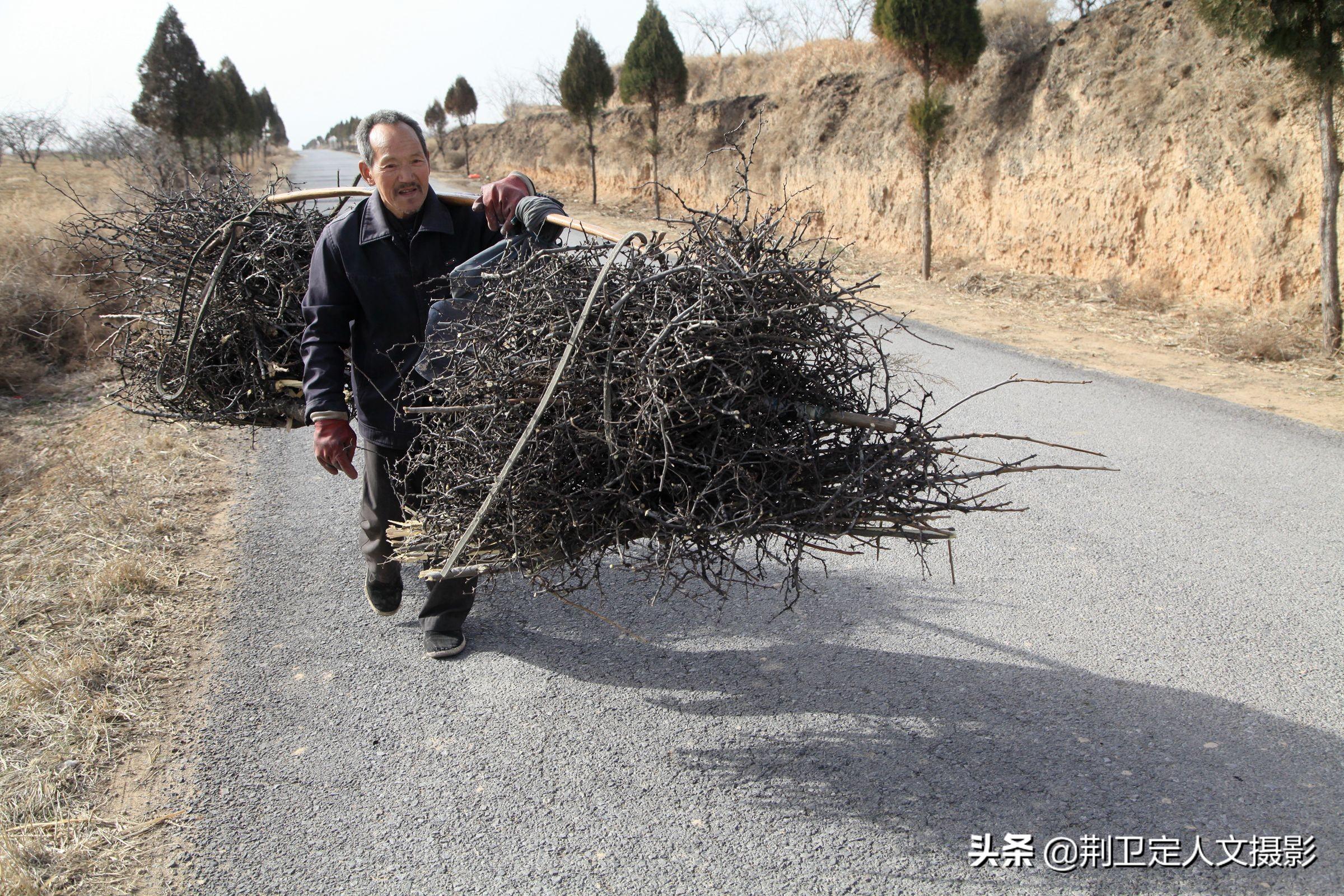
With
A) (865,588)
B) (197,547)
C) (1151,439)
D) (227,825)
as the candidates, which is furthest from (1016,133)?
(227,825)

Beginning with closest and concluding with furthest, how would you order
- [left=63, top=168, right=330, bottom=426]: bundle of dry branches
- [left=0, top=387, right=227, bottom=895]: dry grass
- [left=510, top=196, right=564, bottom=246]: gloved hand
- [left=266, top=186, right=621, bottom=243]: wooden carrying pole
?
1. [left=0, top=387, right=227, bottom=895]: dry grass
2. [left=266, top=186, right=621, bottom=243]: wooden carrying pole
3. [left=510, top=196, right=564, bottom=246]: gloved hand
4. [left=63, top=168, right=330, bottom=426]: bundle of dry branches

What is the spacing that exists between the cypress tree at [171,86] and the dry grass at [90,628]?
20.9 metres

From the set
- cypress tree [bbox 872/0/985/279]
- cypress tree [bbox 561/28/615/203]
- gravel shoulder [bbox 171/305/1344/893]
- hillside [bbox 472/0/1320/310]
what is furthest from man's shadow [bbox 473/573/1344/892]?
cypress tree [bbox 561/28/615/203]

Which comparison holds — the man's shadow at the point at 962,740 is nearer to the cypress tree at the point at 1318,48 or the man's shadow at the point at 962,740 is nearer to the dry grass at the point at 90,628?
the dry grass at the point at 90,628

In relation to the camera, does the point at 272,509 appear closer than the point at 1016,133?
Yes

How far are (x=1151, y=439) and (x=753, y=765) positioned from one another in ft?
14.5

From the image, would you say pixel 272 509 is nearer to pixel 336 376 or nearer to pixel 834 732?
pixel 336 376

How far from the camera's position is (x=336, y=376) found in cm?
321

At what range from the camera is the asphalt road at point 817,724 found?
2396 mm

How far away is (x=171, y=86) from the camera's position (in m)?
23.5

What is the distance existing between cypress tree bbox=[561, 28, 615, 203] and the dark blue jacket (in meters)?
26.9

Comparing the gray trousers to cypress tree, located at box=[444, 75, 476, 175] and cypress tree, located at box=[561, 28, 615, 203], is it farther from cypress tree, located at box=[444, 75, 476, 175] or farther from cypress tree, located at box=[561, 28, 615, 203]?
cypress tree, located at box=[444, 75, 476, 175]

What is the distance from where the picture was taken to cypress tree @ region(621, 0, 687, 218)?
86.3 ft

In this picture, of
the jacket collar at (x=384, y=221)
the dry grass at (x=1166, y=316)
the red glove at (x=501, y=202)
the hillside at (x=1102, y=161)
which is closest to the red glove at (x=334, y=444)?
the jacket collar at (x=384, y=221)
